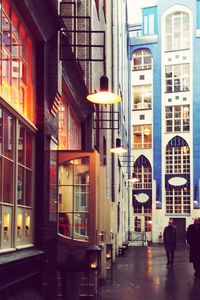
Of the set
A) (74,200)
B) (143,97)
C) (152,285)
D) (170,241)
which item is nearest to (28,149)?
(74,200)

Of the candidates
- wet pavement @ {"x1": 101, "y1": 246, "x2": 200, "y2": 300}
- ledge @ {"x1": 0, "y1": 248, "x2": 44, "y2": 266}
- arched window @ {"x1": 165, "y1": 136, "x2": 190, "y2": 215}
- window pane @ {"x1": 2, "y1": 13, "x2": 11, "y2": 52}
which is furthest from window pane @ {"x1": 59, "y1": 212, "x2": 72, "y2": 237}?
arched window @ {"x1": 165, "y1": 136, "x2": 190, "y2": 215}

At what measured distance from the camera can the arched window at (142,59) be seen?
57.7 metres

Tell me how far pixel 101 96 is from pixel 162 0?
4818 cm

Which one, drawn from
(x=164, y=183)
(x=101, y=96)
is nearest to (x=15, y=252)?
(x=101, y=96)

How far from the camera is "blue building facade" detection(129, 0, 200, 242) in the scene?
55.1m

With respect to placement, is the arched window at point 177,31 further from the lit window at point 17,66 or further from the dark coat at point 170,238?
the lit window at point 17,66

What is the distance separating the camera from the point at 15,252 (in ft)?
24.1

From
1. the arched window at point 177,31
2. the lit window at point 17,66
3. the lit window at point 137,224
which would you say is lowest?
the lit window at point 137,224

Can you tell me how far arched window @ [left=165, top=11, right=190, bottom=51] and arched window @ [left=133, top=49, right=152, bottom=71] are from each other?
184 cm

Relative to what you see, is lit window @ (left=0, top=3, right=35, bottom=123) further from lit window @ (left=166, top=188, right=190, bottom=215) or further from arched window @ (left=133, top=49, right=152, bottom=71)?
arched window @ (left=133, top=49, right=152, bottom=71)

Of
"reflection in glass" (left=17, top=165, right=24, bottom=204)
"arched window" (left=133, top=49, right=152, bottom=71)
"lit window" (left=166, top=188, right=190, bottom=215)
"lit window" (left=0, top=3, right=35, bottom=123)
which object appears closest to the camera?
"lit window" (left=0, top=3, right=35, bottom=123)

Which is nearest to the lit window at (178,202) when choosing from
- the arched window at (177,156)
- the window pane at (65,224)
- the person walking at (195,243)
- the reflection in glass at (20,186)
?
the arched window at (177,156)

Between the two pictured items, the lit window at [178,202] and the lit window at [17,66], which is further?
the lit window at [178,202]

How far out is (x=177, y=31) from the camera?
57125mm
